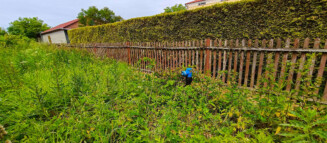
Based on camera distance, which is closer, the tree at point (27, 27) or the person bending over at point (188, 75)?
the person bending over at point (188, 75)

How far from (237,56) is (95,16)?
39.5 metres

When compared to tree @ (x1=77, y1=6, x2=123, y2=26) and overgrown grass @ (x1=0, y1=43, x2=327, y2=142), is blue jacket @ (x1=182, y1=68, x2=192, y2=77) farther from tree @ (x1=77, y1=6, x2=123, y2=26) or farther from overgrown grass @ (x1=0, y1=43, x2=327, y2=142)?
tree @ (x1=77, y1=6, x2=123, y2=26)

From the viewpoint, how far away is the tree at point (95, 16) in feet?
108

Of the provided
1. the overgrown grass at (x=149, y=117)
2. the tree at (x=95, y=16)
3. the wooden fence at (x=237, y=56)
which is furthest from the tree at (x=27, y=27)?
the overgrown grass at (x=149, y=117)

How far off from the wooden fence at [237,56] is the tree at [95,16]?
31239 mm

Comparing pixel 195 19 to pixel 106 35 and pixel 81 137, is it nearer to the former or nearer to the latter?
pixel 81 137

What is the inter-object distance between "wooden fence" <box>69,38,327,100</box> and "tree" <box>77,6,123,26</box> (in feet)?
102

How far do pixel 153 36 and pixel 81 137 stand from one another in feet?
19.7

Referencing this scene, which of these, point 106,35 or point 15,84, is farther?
point 106,35

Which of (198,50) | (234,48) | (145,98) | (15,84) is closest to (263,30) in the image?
(234,48)

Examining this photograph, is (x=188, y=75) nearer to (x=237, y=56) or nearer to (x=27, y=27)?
(x=237, y=56)

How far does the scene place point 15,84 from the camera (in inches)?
105

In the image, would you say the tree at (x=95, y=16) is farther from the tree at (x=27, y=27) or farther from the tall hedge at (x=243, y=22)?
the tall hedge at (x=243, y=22)

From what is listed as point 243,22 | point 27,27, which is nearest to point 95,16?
point 27,27
